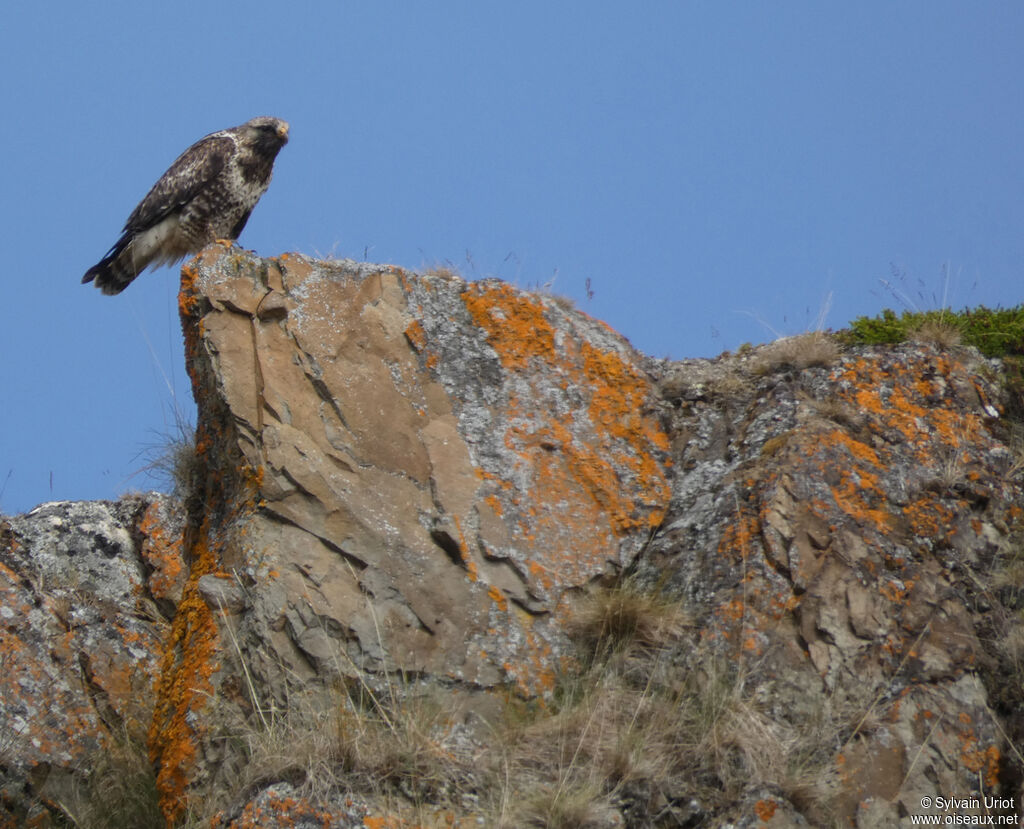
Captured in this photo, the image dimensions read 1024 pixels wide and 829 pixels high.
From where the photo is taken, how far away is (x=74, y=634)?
6844mm

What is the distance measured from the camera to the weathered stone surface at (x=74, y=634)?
620cm

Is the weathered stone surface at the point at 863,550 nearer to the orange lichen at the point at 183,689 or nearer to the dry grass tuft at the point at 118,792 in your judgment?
the orange lichen at the point at 183,689

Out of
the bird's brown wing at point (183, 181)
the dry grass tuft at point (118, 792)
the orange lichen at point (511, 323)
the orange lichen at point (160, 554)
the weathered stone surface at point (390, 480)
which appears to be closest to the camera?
the weathered stone surface at point (390, 480)

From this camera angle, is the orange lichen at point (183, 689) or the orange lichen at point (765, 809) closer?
the orange lichen at point (765, 809)

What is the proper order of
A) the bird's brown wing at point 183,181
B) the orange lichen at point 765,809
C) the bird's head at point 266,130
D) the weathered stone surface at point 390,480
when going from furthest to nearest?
the bird's head at point 266,130, the bird's brown wing at point 183,181, the weathered stone surface at point 390,480, the orange lichen at point 765,809

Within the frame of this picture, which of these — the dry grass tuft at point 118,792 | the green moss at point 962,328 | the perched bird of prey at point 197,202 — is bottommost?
the dry grass tuft at point 118,792

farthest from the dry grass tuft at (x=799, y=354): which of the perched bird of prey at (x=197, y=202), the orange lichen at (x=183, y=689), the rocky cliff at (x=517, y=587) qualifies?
the perched bird of prey at (x=197, y=202)

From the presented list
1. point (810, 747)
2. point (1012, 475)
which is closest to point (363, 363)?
point (810, 747)

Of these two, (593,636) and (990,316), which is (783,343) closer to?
(990,316)

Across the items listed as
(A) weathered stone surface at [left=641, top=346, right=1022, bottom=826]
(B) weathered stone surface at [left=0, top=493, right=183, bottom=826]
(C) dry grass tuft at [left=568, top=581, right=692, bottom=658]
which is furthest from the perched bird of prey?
(C) dry grass tuft at [left=568, top=581, right=692, bottom=658]

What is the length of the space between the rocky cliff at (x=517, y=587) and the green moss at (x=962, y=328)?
19cm

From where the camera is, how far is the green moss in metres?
6.99

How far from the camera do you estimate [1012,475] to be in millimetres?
6242

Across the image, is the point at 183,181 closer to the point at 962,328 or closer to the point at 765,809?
the point at 962,328
